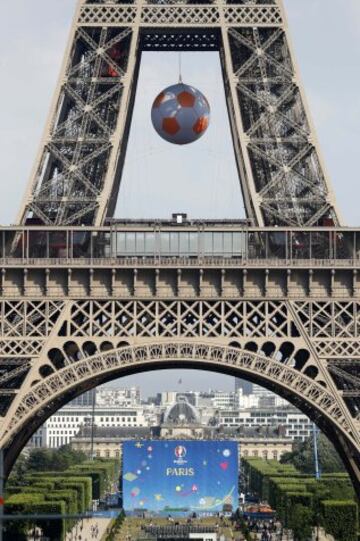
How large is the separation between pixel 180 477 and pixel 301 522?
2428 centimetres

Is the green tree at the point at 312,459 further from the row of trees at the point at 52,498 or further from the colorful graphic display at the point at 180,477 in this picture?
the colorful graphic display at the point at 180,477

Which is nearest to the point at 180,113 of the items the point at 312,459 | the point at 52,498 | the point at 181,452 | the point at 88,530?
the point at 52,498

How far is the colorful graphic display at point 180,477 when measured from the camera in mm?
105812

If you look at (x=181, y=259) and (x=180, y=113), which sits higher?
(x=180, y=113)

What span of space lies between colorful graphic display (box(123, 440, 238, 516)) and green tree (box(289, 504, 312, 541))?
21.6 meters

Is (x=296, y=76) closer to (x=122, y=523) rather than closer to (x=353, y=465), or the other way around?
(x=353, y=465)

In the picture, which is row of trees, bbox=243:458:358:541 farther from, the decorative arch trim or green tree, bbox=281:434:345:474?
green tree, bbox=281:434:345:474

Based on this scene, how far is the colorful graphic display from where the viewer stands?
106 metres

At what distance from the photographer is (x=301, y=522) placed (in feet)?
276

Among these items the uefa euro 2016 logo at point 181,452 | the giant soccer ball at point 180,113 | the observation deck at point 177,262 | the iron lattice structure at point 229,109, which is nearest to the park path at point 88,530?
the uefa euro 2016 logo at point 181,452

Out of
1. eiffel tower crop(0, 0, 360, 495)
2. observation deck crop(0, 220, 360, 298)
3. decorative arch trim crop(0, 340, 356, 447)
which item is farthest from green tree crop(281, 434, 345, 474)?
decorative arch trim crop(0, 340, 356, 447)

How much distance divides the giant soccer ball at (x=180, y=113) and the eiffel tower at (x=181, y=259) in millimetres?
1279

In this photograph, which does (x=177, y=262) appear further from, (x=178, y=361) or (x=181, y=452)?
(x=181, y=452)

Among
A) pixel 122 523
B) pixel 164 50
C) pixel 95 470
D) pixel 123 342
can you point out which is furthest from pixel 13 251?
pixel 95 470
